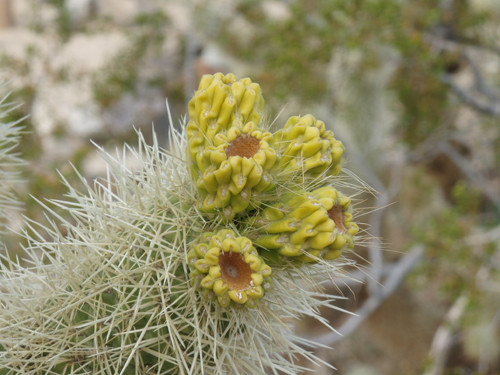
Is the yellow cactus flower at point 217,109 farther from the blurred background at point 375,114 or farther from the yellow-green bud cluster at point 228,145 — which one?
the blurred background at point 375,114

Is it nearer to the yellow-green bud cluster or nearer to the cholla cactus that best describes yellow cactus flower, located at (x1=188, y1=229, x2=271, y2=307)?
the cholla cactus

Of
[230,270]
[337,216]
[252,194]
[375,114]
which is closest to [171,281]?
[230,270]

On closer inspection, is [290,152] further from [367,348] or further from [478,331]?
[367,348]

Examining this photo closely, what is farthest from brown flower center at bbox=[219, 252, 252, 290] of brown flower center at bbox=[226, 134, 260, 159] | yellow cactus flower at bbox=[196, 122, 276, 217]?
brown flower center at bbox=[226, 134, 260, 159]

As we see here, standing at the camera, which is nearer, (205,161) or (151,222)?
(205,161)

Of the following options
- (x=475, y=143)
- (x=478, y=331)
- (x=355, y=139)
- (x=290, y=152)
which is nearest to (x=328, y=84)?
(x=355, y=139)

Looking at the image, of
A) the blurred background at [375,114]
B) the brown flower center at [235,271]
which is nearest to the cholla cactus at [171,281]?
the brown flower center at [235,271]
